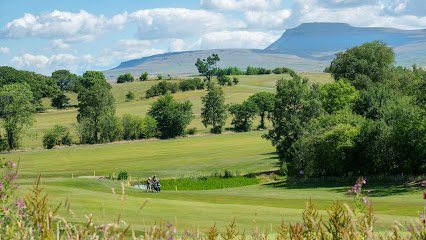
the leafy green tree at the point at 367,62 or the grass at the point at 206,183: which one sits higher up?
the leafy green tree at the point at 367,62

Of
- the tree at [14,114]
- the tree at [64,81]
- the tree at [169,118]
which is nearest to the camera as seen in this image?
the tree at [14,114]

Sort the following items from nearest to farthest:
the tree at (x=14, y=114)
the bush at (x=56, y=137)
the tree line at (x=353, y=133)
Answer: the tree line at (x=353, y=133)
the tree at (x=14, y=114)
the bush at (x=56, y=137)

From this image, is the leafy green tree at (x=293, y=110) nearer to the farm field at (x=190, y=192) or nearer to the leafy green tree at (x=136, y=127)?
the farm field at (x=190, y=192)

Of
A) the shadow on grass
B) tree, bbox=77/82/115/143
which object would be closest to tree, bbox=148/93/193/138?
tree, bbox=77/82/115/143

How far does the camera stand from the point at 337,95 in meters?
76.8

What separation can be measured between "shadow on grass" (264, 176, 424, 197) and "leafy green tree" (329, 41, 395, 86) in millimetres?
39920

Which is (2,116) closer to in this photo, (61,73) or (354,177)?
(354,177)

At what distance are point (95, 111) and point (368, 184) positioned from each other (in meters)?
80.5

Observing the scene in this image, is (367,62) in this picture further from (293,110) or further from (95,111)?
(95,111)

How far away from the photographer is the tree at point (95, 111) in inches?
4181

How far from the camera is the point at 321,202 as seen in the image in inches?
1293

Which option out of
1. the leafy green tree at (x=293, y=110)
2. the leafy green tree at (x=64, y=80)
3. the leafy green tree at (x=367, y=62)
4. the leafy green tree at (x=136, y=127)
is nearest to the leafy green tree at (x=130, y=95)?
the leafy green tree at (x=64, y=80)

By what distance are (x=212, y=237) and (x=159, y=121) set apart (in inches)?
4354

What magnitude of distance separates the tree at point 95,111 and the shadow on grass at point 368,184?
64064 millimetres
